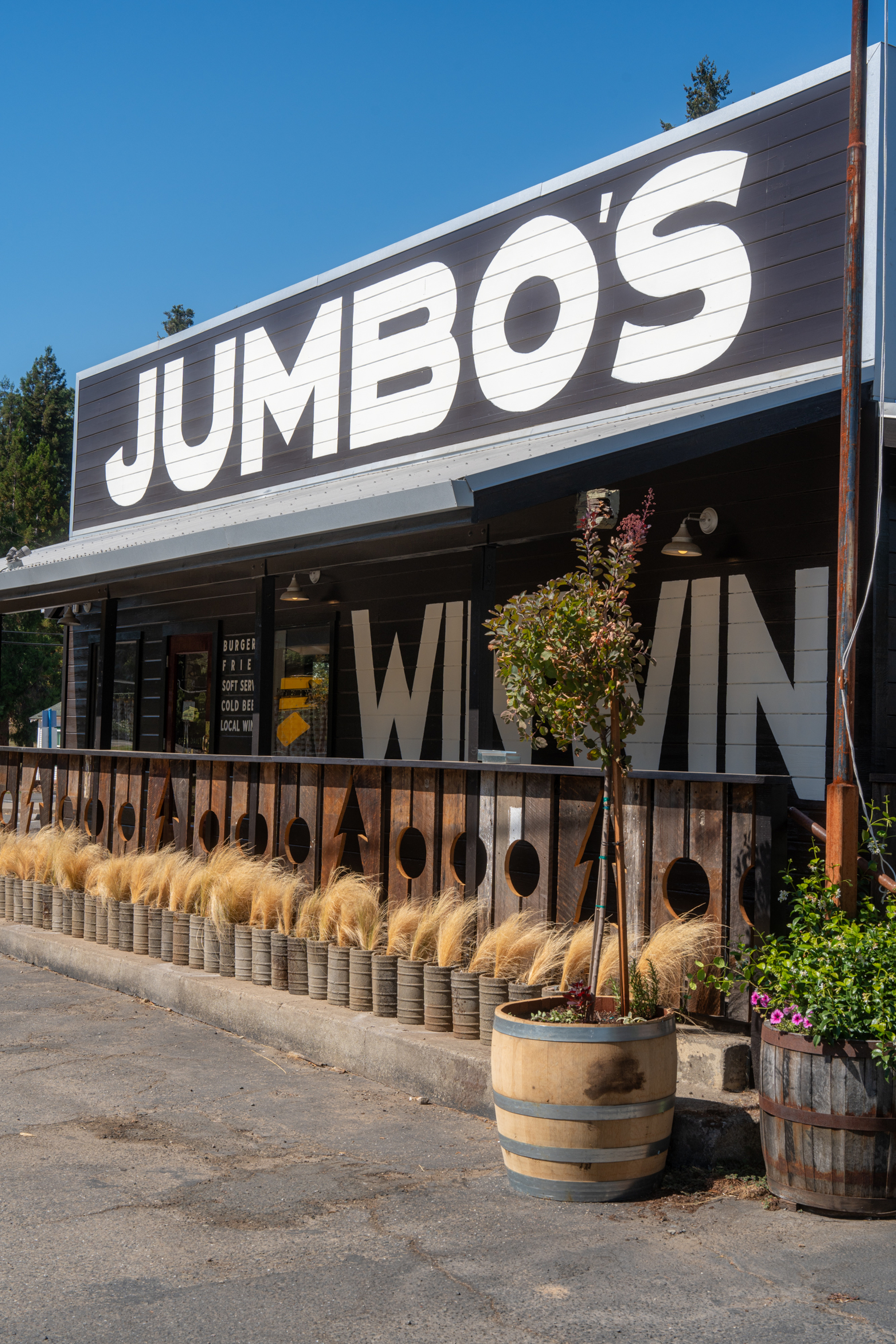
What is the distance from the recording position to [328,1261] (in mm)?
3828

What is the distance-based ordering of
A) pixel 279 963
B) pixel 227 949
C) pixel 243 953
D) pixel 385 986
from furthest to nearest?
pixel 227 949
pixel 243 953
pixel 279 963
pixel 385 986

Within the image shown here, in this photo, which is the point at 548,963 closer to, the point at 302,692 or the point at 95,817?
the point at 95,817

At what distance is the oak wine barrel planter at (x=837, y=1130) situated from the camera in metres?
4.25

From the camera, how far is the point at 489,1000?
19.2 feet

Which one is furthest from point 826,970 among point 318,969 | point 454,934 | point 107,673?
point 107,673

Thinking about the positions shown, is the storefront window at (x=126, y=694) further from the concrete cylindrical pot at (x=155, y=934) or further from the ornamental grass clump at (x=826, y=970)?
the ornamental grass clump at (x=826, y=970)

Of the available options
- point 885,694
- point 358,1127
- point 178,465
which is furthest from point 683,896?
point 178,465

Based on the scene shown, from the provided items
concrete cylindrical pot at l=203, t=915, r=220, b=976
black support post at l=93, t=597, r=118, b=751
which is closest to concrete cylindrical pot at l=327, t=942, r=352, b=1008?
concrete cylindrical pot at l=203, t=915, r=220, b=976

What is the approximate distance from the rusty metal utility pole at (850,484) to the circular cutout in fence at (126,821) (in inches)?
244

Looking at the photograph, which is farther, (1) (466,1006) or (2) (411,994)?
(2) (411,994)

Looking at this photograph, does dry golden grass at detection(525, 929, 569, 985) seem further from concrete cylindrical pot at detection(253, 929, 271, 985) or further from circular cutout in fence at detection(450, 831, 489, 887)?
concrete cylindrical pot at detection(253, 929, 271, 985)

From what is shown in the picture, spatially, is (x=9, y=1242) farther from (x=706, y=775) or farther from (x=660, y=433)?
(x=660, y=433)

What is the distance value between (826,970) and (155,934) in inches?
196

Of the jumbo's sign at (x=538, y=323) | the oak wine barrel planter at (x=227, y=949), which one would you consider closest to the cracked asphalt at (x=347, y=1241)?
the oak wine barrel planter at (x=227, y=949)
